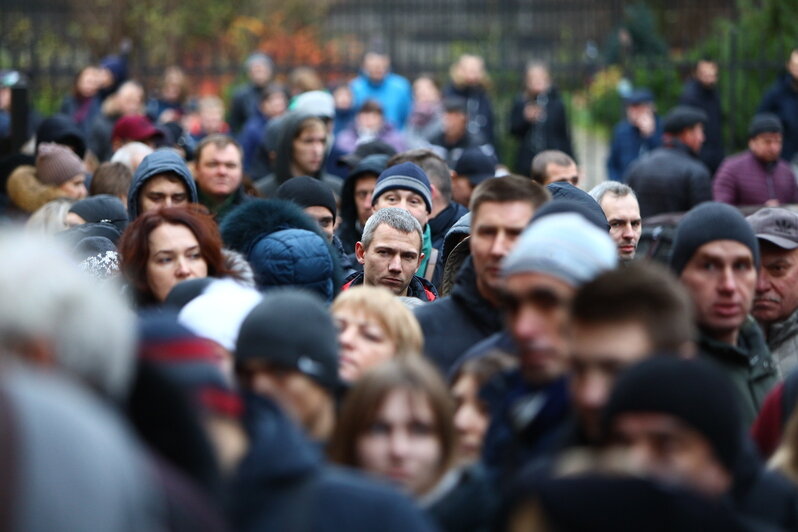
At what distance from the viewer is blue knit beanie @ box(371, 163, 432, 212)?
28.1 ft

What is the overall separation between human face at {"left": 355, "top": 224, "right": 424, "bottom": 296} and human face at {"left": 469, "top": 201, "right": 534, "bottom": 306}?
216 centimetres

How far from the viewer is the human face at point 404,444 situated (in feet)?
12.3

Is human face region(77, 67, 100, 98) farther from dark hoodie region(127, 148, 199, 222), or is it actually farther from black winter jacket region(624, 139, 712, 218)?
dark hoodie region(127, 148, 199, 222)

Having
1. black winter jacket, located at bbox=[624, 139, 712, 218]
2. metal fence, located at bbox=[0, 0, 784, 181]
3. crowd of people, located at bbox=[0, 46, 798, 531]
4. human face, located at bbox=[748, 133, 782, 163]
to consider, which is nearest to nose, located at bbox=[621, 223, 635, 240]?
crowd of people, located at bbox=[0, 46, 798, 531]

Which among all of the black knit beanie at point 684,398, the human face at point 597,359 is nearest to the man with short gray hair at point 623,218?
the human face at point 597,359

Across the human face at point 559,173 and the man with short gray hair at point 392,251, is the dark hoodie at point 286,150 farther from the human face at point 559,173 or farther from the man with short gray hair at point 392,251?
the man with short gray hair at point 392,251

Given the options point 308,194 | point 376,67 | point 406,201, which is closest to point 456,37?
point 376,67

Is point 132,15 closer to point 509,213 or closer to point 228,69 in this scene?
point 228,69

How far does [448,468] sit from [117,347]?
115cm

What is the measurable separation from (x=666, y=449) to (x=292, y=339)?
1.10m

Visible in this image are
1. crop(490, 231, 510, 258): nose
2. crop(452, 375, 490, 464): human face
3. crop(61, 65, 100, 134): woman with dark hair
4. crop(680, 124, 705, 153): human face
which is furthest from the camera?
crop(61, 65, 100, 134): woman with dark hair

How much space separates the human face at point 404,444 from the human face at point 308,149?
7096 millimetres

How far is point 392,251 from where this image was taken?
730cm

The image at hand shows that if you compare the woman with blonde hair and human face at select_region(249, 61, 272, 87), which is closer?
the woman with blonde hair
